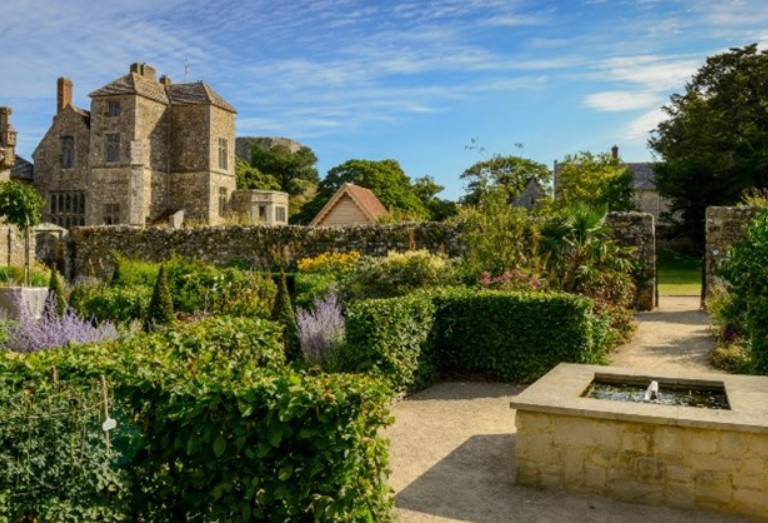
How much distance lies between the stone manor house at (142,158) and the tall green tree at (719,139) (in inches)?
940

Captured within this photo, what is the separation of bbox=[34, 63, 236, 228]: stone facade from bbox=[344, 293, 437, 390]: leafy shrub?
101ft

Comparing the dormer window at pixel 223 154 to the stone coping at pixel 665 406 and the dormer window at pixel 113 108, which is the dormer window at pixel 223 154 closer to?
the dormer window at pixel 113 108

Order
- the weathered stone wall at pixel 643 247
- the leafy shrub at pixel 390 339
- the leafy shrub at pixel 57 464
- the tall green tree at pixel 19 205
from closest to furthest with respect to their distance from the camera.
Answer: the leafy shrub at pixel 57 464
the leafy shrub at pixel 390 339
the weathered stone wall at pixel 643 247
the tall green tree at pixel 19 205

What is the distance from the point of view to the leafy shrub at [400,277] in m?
13.0

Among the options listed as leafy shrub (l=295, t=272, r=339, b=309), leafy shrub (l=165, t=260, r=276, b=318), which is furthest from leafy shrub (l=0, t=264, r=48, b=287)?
leafy shrub (l=295, t=272, r=339, b=309)

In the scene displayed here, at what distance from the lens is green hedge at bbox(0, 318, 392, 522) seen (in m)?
3.94

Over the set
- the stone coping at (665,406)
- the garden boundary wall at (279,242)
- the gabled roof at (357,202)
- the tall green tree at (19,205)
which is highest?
the gabled roof at (357,202)

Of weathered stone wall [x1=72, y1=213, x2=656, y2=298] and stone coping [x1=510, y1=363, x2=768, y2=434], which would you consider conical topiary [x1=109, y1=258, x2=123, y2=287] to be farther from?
stone coping [x1=510, y1=363, x2=768, y2=434]

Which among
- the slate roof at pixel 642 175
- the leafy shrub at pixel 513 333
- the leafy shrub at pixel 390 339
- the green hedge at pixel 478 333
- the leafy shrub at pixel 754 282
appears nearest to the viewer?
the leafy shrub at pixel 754 282

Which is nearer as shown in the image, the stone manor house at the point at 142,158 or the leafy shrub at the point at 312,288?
the leafy shrub at the point at 312,288

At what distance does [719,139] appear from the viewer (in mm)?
31953

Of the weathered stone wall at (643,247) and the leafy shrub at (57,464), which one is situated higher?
the weathered stone wall at (643,247)

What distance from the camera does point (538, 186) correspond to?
57.0 m

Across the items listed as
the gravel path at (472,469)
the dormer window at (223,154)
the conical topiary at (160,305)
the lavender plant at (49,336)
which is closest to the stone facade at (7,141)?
the dormer window at (223,154)
